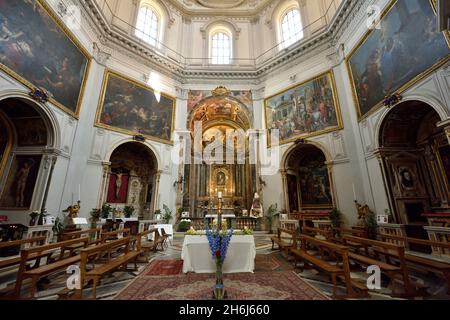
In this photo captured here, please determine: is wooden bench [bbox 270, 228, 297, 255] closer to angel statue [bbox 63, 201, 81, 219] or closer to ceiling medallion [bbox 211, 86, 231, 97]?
angel statue [bbox 63, 201, 81, 219]

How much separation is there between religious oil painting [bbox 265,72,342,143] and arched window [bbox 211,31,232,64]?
5918 mm

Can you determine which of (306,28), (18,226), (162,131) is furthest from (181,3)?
(18,226)

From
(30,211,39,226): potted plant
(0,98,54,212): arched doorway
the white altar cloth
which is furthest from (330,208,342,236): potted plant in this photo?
(0,98,54,212): arched doorway

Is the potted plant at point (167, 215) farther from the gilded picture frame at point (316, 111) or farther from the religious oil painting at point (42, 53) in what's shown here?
the gilded picture frame at point (316, 111)

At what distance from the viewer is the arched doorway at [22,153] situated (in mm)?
7391

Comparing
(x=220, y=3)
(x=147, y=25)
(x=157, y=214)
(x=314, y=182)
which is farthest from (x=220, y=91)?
(x=157, y=214)

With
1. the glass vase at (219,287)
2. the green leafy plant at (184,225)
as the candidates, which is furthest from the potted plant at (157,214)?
the glass vase at (219,287)

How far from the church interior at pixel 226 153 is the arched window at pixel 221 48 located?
12 centimetres

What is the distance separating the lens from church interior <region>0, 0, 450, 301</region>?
404cm

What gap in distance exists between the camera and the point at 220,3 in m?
17.4

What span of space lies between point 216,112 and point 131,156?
27.4ft

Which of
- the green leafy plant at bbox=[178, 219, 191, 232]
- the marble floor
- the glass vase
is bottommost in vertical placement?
the marble floor

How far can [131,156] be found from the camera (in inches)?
516
